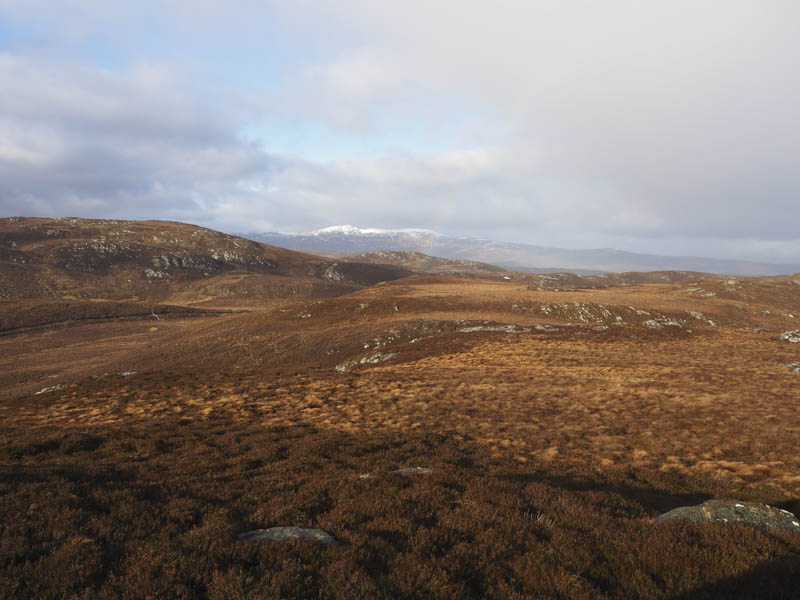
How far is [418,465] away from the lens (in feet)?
42.3

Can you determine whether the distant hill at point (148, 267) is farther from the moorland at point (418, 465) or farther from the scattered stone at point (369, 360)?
the scattered stone at point (369, 360)

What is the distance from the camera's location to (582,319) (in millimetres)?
53375

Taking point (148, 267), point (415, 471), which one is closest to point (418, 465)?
point (415, 471)

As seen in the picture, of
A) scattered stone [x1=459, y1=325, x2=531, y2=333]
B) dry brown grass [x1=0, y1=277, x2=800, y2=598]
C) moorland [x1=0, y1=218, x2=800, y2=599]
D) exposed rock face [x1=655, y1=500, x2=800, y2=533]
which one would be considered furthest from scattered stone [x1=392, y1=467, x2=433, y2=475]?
scattered stone [x1=459, y1=325, x2=531, y2=333]

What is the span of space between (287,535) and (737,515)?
393 inches

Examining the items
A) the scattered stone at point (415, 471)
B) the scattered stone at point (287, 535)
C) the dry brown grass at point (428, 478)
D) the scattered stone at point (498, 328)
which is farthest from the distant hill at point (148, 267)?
the scattered stone at point (287, 535)

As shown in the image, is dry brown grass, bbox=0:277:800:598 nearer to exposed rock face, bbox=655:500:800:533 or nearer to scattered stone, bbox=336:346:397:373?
exposed rock face, bbox=655:500:800:533

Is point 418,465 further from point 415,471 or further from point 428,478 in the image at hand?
point 428,478

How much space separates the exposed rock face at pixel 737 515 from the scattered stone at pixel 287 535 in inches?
294

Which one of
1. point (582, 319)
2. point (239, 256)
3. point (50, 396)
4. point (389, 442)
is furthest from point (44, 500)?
point (239, 256)

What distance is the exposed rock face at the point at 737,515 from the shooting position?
7.97 metres

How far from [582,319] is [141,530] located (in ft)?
185

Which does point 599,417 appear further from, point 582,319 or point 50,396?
point 582,319

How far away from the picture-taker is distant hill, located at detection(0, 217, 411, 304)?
413 feet
